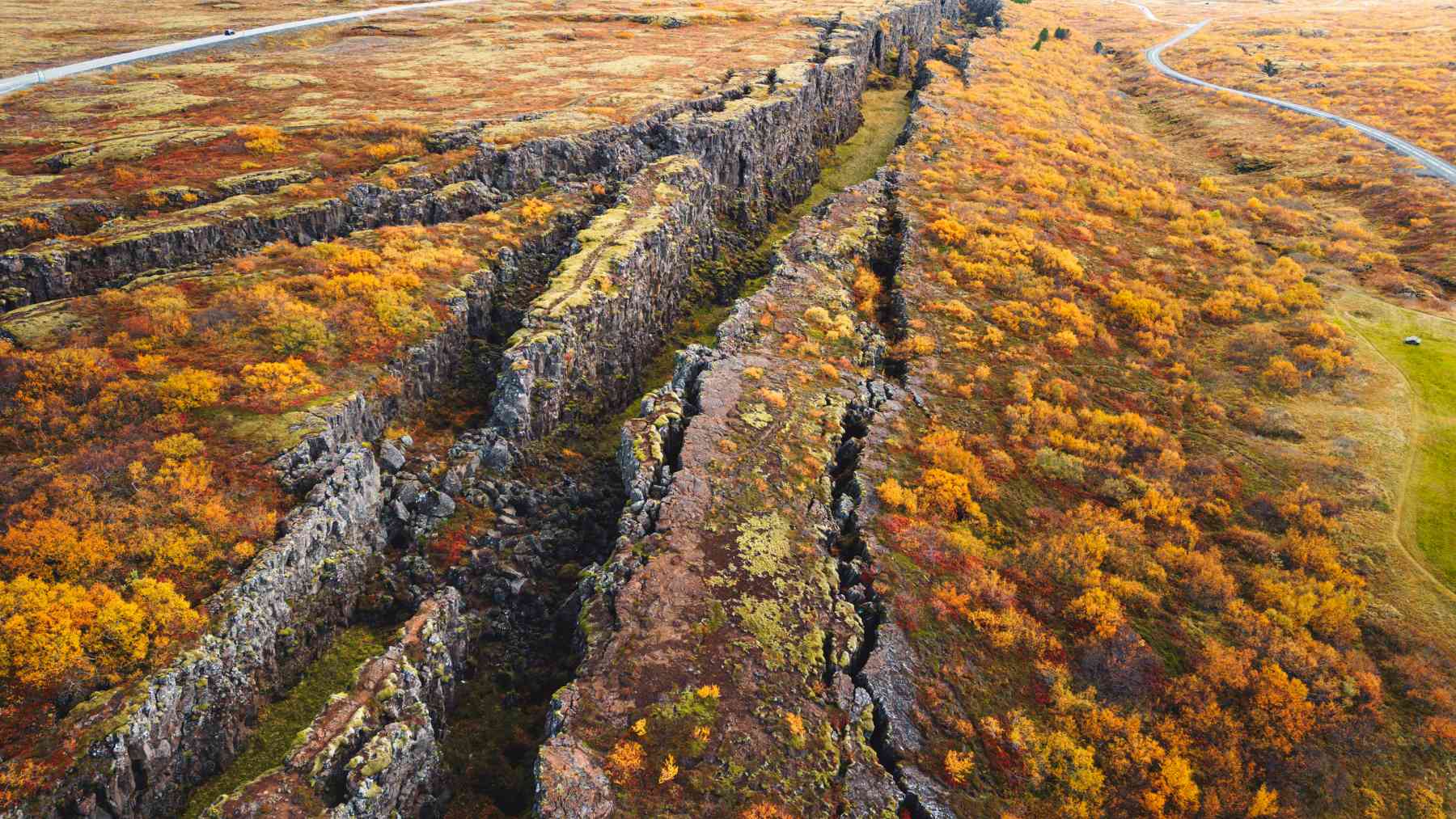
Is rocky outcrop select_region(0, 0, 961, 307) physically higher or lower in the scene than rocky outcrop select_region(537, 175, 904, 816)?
higher

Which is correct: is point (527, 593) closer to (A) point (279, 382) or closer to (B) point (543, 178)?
(A) point (279, 382)

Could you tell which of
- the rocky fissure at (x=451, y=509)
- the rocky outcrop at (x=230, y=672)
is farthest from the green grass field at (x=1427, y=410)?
the rocky outcrop at (x=230, y=672)

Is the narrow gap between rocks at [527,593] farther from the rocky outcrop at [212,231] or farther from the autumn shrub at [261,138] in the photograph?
the autumn shrub at [261,138]

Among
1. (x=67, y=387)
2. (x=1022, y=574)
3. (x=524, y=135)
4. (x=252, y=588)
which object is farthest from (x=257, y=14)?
(x=1022, y=574)

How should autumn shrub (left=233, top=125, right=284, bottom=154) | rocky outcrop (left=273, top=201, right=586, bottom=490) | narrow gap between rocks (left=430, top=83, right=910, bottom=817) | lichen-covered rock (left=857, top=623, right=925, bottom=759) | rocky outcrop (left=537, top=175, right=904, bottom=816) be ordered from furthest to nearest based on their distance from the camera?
1. autumn shrub (left=233, top=125, right=284, bottom=154)
2. rocky outcrop (left=273, top=201, right=586, bottom=490)
3. narrow gap between rocks (left=430, top=83, right=910, bottom=817)
4. lichen-covered rock (left=857, top=623, right=925, bottom=759)
5. rocky outcrop (left=537, top=175, right=904, bottom=816)

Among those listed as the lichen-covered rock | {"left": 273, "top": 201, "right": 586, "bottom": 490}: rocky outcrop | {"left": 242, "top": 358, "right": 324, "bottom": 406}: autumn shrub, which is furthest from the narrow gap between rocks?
the lichen-covered rock

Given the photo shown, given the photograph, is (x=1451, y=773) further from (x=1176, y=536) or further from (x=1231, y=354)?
(x=1231, y=354)

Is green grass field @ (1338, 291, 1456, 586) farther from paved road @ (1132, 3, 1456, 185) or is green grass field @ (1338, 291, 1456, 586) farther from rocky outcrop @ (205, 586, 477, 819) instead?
rocky outcrop @ (205, 586, 477, 819)
